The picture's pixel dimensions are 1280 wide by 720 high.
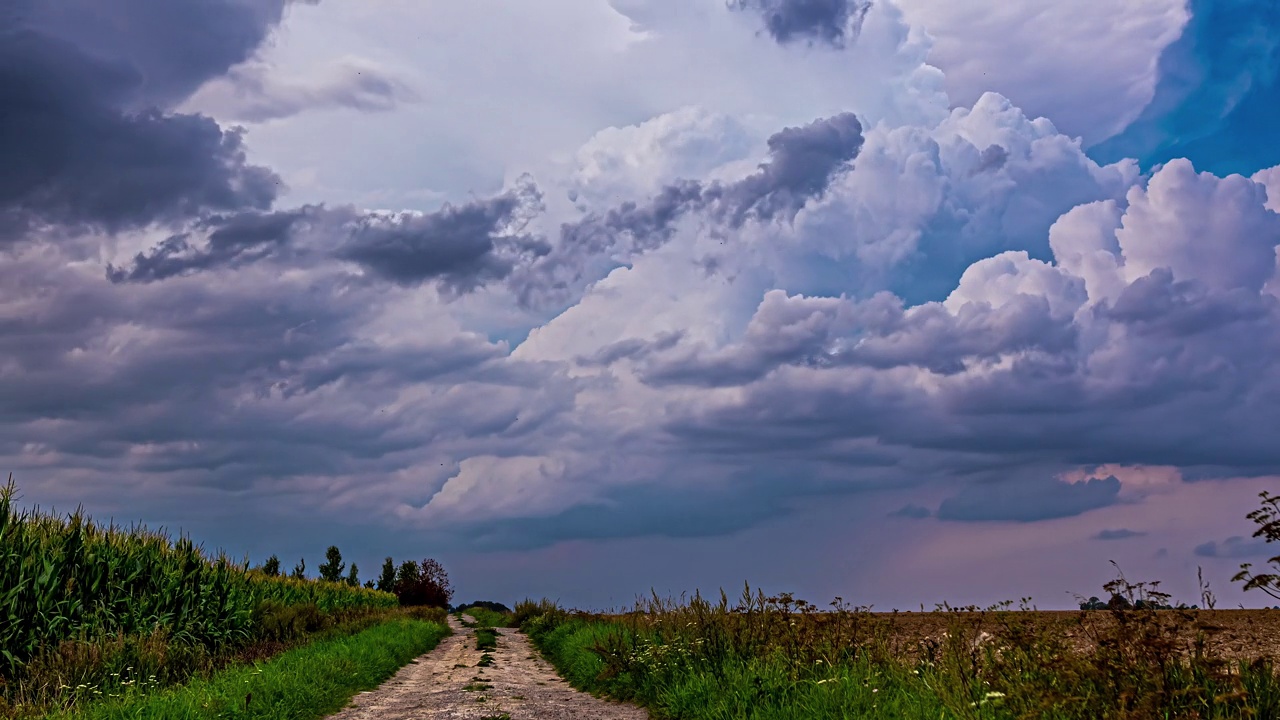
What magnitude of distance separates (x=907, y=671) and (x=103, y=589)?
17.0 m

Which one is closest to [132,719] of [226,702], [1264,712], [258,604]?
[226,702]

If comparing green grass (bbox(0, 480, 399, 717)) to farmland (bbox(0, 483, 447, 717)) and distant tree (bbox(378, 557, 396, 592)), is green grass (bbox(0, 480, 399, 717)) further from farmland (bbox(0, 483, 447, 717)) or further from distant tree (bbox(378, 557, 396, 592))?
distant tree (bbox(378, 557, 396, 592))

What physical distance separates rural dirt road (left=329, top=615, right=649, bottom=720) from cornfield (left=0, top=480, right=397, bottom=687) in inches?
201

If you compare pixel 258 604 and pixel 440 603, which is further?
pixel 440 603

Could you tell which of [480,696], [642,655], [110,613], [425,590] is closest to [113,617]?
[110,613]

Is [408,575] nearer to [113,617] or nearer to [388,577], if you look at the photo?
[388,577]

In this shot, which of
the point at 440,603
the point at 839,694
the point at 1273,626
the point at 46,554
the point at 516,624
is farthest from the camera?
the point at 440,603

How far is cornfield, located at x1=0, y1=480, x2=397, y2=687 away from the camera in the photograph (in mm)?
15195

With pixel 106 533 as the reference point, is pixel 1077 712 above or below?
below

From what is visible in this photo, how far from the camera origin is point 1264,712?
6.40 m

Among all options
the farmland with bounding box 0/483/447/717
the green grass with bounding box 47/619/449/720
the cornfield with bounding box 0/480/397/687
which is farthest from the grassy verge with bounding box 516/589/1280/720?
the cornfield with bounding box 0/480/397/687

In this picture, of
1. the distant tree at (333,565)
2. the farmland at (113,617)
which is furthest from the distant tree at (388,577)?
the farmland at (113,617)

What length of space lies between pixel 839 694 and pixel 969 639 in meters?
1.78

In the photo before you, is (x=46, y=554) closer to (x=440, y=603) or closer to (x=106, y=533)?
(x=106, y=533)
